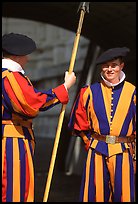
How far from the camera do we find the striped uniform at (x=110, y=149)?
354 centimetres

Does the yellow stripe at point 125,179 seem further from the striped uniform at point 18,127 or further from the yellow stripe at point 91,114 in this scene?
the striped uniform at point 18,127

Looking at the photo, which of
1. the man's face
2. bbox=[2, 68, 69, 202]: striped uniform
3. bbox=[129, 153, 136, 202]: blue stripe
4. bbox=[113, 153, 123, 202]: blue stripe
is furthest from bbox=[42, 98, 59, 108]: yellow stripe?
bbox=[129, 153, 136, 202]: blue stripe

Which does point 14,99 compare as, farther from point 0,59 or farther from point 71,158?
point 71,158

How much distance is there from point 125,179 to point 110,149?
0.25 metres

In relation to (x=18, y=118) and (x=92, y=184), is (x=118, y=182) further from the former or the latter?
(x=18, y=118)

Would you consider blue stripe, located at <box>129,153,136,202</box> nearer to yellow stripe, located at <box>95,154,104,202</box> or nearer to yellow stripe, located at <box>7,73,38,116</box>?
yellow stripe, located at <box>95,154,104,202</box>

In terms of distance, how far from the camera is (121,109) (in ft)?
11.8

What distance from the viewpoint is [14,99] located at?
328 centimetres

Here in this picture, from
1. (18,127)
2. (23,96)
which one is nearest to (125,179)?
(18,127)

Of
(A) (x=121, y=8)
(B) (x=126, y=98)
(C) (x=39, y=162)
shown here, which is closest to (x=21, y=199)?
(B) (x=126, y=98)

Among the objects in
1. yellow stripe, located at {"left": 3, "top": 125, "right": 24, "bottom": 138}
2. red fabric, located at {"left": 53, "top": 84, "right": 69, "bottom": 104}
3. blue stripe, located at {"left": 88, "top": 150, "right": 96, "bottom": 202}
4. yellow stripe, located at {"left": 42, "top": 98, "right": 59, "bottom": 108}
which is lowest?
blue stripe, located at {"left": 88, "top": 150, "right": 96, "bottom": 202}

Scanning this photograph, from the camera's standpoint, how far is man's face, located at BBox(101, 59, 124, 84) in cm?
361

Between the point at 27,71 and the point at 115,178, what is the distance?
427 inches

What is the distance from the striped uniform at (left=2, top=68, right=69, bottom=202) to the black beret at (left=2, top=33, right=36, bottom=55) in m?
0.15
